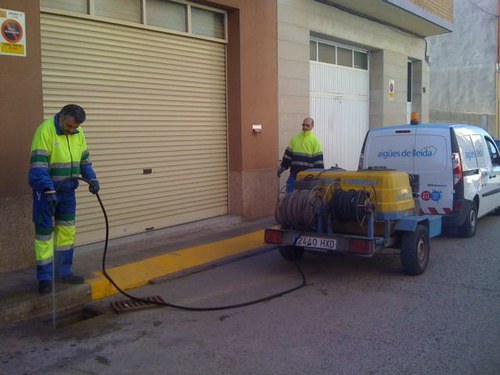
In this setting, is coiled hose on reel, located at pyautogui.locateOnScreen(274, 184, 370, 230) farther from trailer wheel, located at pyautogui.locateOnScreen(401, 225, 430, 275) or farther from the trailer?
trailer wheel, located at pyautogui.locateOnScreen(401, 225, 430, 275)

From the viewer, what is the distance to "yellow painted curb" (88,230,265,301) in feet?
21.4

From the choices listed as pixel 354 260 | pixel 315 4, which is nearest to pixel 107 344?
pixel 354 260

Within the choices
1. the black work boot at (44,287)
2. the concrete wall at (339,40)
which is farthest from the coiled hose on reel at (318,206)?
the concrete wall at (339,40)

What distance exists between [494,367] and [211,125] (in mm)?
6937

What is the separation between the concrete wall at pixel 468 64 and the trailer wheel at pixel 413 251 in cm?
2134

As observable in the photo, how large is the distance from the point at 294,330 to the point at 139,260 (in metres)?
3.05

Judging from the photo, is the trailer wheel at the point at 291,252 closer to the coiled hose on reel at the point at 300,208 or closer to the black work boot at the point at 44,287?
the coiled hose on reel at the point at 300,208

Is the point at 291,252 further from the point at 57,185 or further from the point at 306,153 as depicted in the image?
the point at 57,185

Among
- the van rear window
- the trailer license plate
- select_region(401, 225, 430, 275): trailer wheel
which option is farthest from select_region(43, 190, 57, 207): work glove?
the van rear window

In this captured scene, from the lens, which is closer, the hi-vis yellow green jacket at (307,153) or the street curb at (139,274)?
the street curb at (139,274)

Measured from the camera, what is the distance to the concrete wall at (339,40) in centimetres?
1171

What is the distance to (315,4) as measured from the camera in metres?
12.7

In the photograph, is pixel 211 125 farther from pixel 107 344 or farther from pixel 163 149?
pixel 107 344

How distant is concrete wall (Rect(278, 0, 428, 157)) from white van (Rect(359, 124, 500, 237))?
284cm
